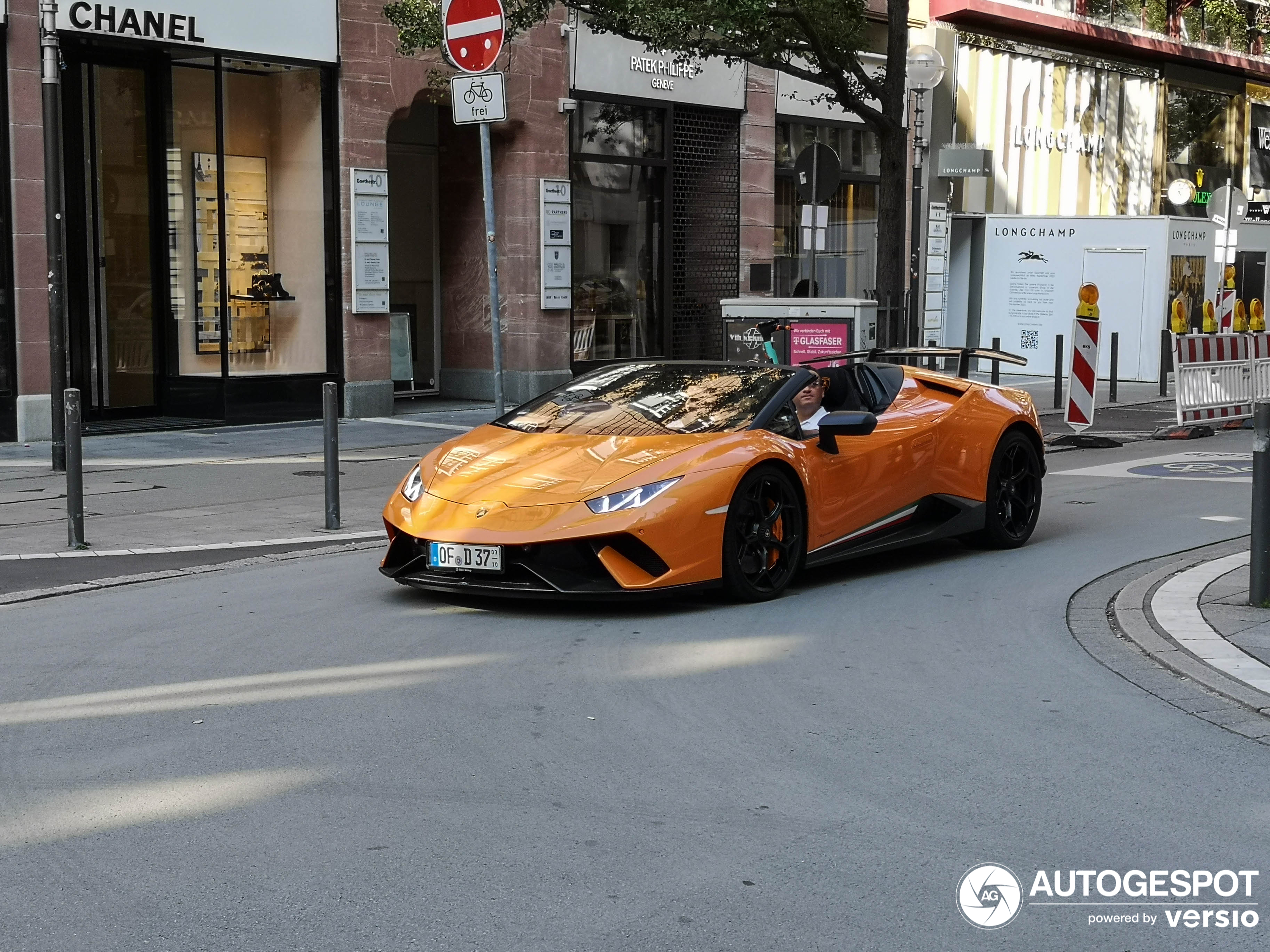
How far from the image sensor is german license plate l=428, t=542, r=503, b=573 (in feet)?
24.0

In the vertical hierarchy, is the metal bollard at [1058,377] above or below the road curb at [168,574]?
above

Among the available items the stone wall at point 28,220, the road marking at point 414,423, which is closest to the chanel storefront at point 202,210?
the road marking at point 414,423

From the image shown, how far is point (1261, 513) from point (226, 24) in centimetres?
1250

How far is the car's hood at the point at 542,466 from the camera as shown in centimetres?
747

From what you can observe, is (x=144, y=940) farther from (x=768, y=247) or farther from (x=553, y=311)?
(x=768, y=247)

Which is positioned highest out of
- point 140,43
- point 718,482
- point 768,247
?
point 140,43

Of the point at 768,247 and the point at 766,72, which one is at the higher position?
the point at 766,72

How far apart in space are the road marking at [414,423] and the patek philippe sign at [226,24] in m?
3.93

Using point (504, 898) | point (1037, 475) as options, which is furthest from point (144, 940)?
point (1037, 475)

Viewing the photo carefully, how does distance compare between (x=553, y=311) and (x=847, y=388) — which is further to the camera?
(x=553, y=311)

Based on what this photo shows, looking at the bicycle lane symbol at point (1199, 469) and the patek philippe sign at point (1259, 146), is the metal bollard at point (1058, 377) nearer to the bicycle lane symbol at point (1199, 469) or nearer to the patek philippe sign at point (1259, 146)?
the bicycle lane symbol at point (1199, 469)

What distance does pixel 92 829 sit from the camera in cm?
444

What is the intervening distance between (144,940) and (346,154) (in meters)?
15.2

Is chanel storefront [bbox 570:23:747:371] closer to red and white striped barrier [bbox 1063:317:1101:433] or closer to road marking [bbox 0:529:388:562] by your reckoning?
red and white striped barrier [bbox 1063:317:1101:433]
